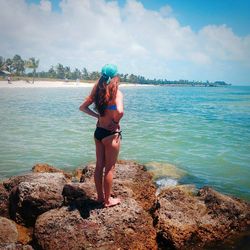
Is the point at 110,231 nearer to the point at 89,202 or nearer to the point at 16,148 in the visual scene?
the point at 89,202

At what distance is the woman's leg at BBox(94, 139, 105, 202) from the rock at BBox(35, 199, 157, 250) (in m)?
0.33

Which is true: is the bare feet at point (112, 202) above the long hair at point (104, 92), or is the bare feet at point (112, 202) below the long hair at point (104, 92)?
below

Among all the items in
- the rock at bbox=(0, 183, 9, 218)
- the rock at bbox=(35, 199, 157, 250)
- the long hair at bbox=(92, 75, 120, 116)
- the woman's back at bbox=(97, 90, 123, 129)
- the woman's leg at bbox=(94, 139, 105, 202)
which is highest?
the long hair at bbox=(92, 75, 120, 116)

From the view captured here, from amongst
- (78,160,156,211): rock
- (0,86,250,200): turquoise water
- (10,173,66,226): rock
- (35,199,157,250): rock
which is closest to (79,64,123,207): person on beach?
(35,199,157,250): rock

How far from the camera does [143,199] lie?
21.5ft

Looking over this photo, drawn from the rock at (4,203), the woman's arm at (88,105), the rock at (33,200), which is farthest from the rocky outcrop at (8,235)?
the woman's arm at (88,105)

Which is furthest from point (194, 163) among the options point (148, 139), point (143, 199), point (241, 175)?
point (143, 199)

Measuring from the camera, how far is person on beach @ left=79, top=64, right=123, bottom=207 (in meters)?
4.82

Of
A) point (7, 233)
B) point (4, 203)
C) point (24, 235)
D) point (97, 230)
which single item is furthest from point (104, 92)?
point (4, 203)

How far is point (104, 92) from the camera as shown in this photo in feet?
15.7

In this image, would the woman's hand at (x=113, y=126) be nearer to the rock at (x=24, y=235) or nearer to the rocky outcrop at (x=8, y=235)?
the rocky outcrop at (x=8, y=235)

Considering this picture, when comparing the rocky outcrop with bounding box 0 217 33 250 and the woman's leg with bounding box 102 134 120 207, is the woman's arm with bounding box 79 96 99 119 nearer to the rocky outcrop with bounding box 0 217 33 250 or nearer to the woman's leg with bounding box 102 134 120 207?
the woman's leg with bounding box 102 134 120 207

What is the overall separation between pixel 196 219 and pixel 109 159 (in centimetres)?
233

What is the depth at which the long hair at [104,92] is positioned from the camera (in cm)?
479
